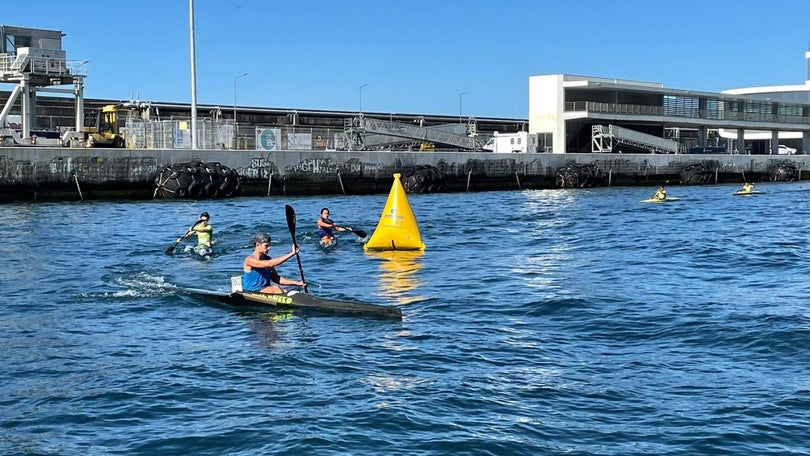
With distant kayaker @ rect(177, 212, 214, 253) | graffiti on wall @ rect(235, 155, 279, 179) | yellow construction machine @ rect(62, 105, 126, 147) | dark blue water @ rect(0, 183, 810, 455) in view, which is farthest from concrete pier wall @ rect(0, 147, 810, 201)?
distant kayaker @ rect(177, 212, 214, 253)

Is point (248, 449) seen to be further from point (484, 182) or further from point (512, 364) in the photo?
point (484, 182)

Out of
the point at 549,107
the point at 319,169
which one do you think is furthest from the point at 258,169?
the point at 549,107

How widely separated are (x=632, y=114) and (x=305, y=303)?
68161 mm

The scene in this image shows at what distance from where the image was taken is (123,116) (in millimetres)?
71500

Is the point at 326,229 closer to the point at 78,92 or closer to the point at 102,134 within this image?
the point at 102,134

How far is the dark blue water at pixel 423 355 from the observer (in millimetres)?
9477

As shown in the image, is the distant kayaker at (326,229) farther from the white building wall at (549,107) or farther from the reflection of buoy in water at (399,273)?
the white building wall at (549,107)

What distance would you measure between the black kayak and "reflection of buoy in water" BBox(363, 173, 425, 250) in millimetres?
9015

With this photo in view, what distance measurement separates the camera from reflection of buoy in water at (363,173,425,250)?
2528cm

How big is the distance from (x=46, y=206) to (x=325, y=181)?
18.1m

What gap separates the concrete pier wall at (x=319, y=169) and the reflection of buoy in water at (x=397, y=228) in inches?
916

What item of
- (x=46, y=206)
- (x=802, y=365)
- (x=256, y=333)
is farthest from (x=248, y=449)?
(x=46, y=206)

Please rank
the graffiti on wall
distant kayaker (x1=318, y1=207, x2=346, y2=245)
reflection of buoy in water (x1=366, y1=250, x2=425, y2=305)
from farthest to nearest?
the graffiti on wall
distant kayaker (x1=318, y1=207, x2=346, y2=245)
reflection of buoy in water (x1=366, y1=250, x2=425, y2=305)

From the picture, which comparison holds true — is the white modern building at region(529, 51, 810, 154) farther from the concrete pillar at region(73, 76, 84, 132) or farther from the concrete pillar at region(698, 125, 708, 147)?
the concrete pillar at region(73, 76, 84, 132)
